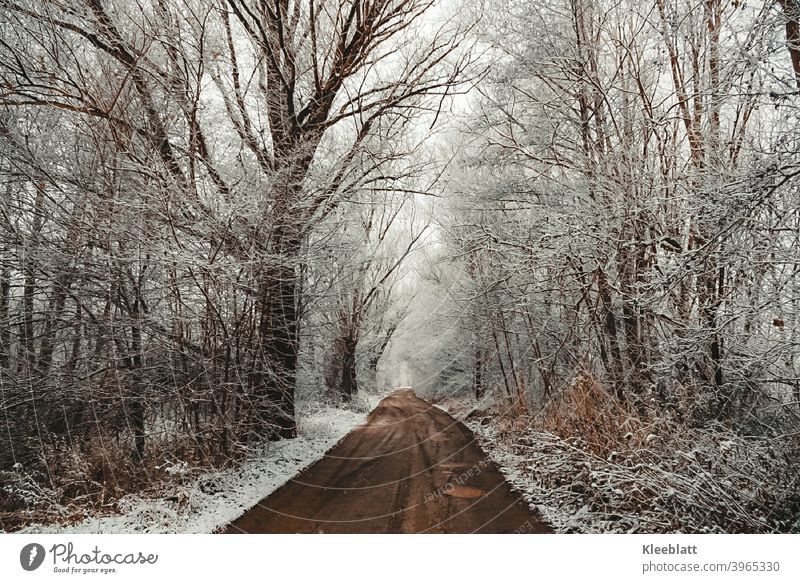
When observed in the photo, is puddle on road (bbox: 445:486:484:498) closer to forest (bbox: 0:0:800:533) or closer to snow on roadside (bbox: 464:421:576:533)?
snow on roadside (bbox: 464:421:576:533)

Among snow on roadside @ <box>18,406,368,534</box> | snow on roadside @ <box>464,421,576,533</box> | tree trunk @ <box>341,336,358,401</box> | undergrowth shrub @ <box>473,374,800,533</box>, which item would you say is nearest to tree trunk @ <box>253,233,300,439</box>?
snow on roadside @ <box>18,406,368,534</box>

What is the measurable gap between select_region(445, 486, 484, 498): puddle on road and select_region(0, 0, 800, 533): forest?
0.57m

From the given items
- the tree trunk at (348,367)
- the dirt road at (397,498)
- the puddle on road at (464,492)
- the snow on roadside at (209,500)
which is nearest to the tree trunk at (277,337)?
the snow on roadside at (209,500)

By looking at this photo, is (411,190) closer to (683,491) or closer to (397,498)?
(397,498)

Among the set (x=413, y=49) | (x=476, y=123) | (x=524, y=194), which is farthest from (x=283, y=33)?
(x=524, y=194)

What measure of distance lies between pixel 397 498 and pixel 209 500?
5.05 feet

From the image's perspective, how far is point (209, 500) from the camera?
3.37 metres

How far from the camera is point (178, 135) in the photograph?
4.05 metres
